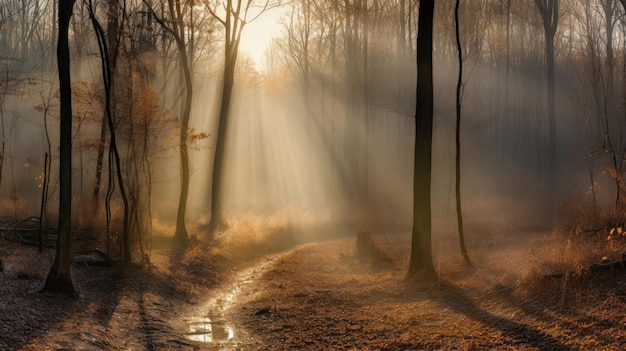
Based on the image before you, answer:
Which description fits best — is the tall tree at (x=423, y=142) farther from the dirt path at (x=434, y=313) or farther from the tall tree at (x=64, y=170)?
the tall tree at (x=64, y=170)

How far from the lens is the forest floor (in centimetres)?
757

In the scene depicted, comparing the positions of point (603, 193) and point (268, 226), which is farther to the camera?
point (603, 193)

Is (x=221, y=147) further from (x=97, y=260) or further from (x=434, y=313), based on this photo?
(x=434, y=313)

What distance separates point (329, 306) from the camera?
10.8 meters

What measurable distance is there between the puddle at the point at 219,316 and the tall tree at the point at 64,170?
260 centimetres

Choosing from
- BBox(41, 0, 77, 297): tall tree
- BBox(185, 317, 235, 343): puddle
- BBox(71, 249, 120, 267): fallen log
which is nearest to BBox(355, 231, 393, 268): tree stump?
BBox(185, 317, 235, 343): puddle

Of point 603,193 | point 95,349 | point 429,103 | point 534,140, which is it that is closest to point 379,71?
point 603,193

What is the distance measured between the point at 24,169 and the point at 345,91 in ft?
76.6

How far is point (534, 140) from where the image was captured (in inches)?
2067

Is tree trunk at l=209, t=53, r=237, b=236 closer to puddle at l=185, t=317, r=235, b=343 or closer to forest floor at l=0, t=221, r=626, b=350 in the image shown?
forest floor at l=0, t=221, r=626, b=350

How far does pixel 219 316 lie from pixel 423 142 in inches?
240

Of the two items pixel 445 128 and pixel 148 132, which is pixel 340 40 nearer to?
pixel 445 128

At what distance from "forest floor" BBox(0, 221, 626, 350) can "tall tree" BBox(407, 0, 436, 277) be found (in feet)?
2.13

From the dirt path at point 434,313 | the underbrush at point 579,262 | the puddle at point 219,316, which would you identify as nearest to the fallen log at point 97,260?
the puddle at point 219,316
